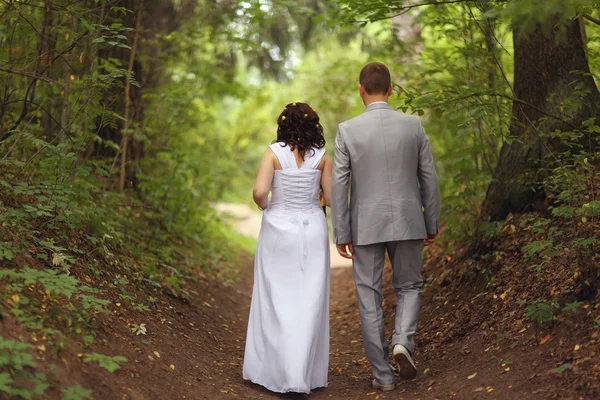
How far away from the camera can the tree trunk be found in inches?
232

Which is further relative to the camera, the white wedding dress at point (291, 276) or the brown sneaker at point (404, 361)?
the white wedding dress at point (291, 276)

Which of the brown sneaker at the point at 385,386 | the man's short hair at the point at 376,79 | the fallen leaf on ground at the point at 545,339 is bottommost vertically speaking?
the brown sneaker at the point at 385,386

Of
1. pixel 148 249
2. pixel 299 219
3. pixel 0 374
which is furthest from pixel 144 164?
pixel 0 374

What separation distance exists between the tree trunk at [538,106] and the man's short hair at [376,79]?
1.62 metres

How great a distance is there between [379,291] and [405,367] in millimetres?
553

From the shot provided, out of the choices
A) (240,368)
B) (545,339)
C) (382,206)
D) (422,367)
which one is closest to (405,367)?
(422,367)

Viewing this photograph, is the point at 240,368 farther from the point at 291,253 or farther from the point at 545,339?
the point at 545,339

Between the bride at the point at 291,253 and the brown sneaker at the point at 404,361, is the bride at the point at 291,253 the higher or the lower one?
the higher one

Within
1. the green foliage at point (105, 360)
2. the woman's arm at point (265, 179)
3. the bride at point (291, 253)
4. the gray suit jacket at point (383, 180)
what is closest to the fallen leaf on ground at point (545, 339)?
the gray suit jacket at point (383, 180)

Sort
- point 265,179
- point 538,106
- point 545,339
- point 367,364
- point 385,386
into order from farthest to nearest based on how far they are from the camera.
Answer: point 538,106 → point 367,364 → point 265,179 → point 385,386 → point 545,339

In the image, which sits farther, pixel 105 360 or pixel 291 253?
pixel 291 253

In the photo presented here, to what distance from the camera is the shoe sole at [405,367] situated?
15.2 feet

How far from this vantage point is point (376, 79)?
15.8 feet

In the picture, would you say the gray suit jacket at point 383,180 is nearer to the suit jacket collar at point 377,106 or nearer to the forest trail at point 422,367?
the suit jacket collar at point 377,106
